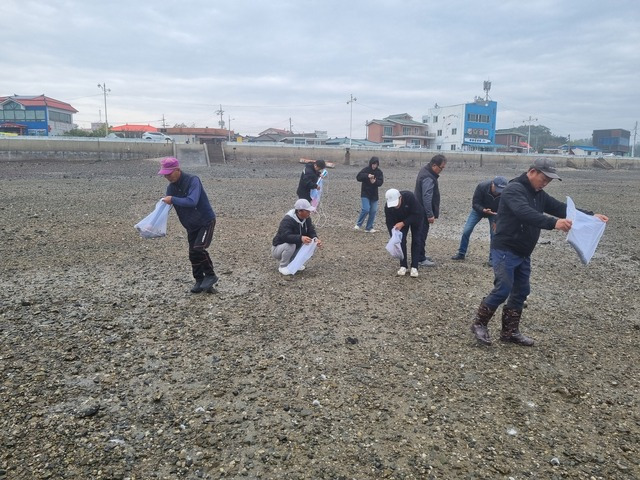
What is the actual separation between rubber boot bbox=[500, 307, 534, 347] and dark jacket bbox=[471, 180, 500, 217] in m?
3.04

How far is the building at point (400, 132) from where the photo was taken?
235ft

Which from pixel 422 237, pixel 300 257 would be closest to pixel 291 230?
pixel 300 257

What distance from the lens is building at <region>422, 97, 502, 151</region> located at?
222 feet

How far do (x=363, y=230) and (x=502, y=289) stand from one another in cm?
600

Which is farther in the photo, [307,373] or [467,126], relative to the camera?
[467,126]

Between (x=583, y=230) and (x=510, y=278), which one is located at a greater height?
(x=583, y=230)

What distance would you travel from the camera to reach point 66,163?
29.4 metres

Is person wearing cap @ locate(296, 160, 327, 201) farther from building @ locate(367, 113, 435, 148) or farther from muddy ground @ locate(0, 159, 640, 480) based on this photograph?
building @ locate(367, 113, 435, 148)

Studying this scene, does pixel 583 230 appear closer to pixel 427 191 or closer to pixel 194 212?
pixel 427 191

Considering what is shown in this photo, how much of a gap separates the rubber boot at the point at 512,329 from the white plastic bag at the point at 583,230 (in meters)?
0.83

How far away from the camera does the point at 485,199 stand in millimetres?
7043

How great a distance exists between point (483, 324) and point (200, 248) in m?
3.30

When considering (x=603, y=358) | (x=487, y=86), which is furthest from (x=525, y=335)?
(x=487, y=86)

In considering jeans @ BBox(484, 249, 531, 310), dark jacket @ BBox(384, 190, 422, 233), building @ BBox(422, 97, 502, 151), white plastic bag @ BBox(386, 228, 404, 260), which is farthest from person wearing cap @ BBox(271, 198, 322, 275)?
building @ BBox(422, 97, 502, 151)
